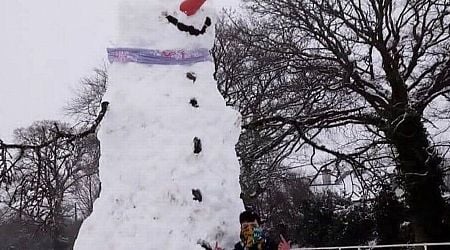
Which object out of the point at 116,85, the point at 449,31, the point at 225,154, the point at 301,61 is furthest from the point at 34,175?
the point at 449,31

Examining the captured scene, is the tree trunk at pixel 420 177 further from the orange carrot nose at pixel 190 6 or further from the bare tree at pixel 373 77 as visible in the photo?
the orange carrot nose at pixel 190 6

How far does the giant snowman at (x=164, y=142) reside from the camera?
5000 millimetres

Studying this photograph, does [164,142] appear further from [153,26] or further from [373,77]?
[373,77]

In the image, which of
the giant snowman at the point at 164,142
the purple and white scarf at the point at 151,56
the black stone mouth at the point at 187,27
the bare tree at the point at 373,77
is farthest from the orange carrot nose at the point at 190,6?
the bare tree at the point at 373,77

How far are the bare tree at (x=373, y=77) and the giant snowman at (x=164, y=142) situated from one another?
8148 millimetres

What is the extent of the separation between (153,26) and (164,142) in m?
1.01

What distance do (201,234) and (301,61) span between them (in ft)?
33.9

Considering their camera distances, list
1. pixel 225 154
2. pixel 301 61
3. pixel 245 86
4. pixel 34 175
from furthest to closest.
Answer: pixel 245 86, pixel 301 61, pixel 34 175, pixel 225 154

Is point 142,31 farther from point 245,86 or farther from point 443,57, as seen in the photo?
point 245,86

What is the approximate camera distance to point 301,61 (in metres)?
14.9

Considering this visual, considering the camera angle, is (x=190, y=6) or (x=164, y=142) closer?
(x=164, y=142)

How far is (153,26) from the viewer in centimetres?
554

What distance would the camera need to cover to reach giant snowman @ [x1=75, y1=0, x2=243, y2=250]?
500 cm

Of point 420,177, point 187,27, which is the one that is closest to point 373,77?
point 420,177
